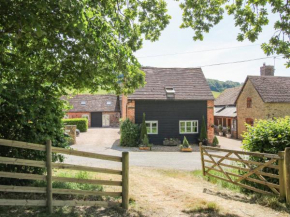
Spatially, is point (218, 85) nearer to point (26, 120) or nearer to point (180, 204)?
point (180, 204)

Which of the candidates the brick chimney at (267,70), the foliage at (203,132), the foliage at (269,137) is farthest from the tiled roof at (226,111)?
the foliage at (269,137)

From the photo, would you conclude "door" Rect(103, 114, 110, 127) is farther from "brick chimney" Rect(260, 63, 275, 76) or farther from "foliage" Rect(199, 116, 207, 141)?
"brick chimney" Rect(260, 63, 275, 76)

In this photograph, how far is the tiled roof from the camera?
31.3 m

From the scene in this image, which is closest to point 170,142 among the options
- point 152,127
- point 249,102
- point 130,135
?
point 152,127

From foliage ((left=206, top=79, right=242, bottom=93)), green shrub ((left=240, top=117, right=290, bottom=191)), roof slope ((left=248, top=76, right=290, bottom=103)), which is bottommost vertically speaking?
green shrub ((left=240, top=117, right=290, bottom=191))

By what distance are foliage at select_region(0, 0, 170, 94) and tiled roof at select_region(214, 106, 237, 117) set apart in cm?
2535

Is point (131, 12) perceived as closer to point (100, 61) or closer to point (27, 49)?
point (100, 61)

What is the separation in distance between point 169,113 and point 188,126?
2.17 m

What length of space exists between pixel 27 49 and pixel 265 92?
24687 millimetres

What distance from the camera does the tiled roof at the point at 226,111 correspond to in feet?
103

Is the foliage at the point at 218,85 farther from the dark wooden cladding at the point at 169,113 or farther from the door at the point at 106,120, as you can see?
the dark wooden cladding at the point at 169,113

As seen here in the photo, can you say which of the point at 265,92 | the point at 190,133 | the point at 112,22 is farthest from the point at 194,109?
the point at 112,22

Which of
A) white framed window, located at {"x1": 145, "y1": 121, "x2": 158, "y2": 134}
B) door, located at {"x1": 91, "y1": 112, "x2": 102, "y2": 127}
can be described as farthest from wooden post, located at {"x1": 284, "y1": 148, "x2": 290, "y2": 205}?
door, located at {"x1": 91, "y1": 112, "x2": 102, "y2": 127}

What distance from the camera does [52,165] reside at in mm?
4723
